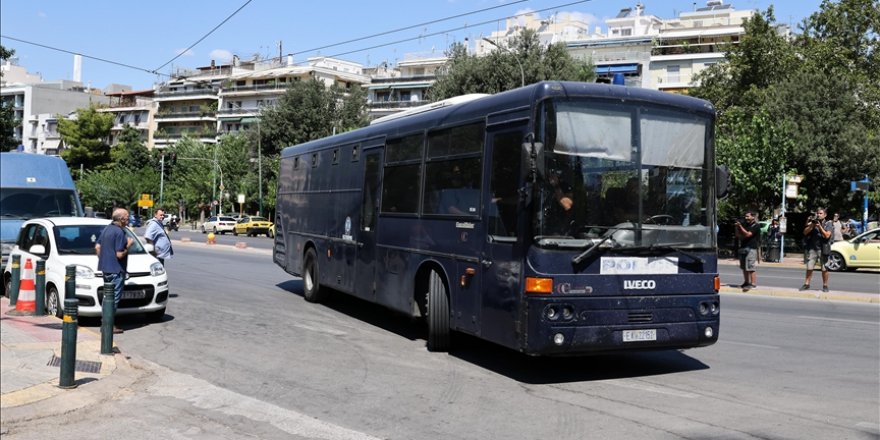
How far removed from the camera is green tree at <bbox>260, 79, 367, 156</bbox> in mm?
67062

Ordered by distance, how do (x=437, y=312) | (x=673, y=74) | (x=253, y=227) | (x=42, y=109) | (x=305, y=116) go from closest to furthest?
(x=437, y=312) < (x=253, y=227) < (x=305, y=116) < (x=673, y=74) < (x=42, y=109)

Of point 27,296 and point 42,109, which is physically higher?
point 42,109

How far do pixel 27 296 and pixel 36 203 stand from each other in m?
5.00

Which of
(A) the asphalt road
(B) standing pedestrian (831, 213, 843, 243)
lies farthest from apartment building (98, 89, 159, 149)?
(A) the asphalt road

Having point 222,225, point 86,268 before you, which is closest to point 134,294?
point 86,268

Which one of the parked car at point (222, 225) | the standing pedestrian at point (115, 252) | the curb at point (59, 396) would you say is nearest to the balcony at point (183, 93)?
the parked car at point (222, 225)

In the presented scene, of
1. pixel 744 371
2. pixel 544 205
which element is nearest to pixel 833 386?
pixel 744 371

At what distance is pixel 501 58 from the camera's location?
47.3 meters

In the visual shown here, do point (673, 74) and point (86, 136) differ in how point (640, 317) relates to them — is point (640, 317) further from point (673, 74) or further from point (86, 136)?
point (86, 136)

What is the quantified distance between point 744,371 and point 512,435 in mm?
4193

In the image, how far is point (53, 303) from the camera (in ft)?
39.9

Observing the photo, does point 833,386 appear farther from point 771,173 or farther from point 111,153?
point 111,153

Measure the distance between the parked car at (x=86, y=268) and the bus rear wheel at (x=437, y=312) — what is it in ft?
15.6

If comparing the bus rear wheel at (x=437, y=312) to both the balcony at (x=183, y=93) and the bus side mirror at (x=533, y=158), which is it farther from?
the balcony at (x=183, y=93)
